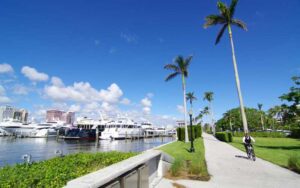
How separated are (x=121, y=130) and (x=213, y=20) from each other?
187 ft

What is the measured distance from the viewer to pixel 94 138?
241 ft

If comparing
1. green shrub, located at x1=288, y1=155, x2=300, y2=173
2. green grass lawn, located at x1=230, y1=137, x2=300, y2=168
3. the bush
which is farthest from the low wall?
the bush

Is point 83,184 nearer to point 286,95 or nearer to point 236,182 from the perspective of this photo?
point 236,182

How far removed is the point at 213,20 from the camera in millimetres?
25203

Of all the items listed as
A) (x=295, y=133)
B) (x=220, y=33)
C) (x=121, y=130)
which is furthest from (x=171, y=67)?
(x=121, y=130)

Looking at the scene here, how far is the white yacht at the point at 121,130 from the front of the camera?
70062 millimetres

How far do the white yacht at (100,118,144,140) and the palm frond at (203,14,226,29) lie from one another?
54.0 m

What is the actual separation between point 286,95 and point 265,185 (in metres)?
16.4

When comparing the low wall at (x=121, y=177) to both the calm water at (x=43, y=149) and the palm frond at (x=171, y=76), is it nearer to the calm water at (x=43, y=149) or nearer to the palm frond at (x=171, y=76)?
the calm water at (x=43, y=149)

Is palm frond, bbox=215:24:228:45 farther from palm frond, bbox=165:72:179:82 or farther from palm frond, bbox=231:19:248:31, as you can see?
palm frond, bbox=165:72:179:82

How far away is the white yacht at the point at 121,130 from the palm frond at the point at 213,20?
53979mm

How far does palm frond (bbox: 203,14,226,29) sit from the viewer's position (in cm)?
2487

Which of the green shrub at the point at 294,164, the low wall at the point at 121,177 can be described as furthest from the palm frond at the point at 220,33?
the low wall at the point at 121,177

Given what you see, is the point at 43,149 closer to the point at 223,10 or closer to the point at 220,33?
the point at 220,33
